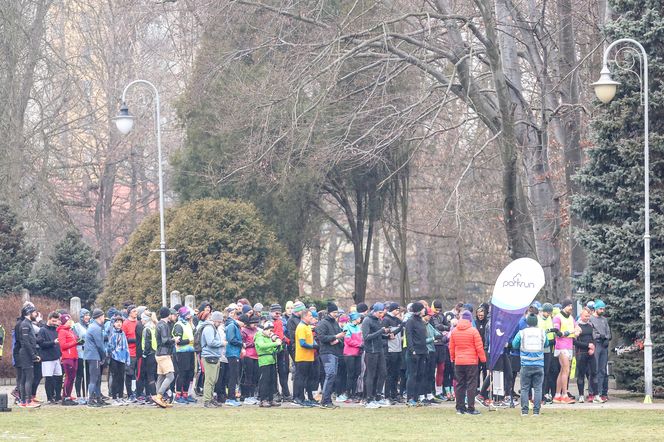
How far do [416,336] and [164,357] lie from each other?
4289 millimetres

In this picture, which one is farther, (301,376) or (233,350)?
(233,350)

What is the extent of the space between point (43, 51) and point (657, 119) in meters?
26.7

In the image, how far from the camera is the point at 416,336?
21.5 meters

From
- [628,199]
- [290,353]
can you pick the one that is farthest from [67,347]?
[628,199]

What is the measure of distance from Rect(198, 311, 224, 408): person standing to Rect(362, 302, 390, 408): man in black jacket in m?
2.55

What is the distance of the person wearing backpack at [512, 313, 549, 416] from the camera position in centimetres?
1962

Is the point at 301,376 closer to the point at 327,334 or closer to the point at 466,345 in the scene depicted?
the point at 327,334

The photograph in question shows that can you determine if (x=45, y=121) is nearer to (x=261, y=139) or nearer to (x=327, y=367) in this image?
(x=261, y=139)

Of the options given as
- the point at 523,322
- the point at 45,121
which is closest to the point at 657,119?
the point at 523,322

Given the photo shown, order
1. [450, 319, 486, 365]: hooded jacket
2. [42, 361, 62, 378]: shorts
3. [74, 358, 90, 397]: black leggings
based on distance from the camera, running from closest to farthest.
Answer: [450, 319, 486, 365]: hooded jacket, [42, 361, 62, 378]: shorts, [74, 358, 90, 397]: black leggings

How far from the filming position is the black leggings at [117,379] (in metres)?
23.1

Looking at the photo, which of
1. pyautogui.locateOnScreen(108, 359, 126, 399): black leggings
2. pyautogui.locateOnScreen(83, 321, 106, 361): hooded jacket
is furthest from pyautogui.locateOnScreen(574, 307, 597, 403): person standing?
pyautogui.locateOnScreen(83, 321, 106, 361): hooded jacket

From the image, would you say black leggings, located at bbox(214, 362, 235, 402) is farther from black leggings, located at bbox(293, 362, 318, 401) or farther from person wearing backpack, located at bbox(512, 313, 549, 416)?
person wearing backpack, located at bbox(512, 313, 549, 416)

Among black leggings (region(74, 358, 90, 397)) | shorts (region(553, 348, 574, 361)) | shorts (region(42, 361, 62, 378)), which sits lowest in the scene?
black leggings (region(74, 358, 90, 397))
